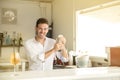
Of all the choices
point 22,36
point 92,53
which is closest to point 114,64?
point 92,53

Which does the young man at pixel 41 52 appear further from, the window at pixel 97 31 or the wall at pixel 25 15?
the wall at pixel 25 15

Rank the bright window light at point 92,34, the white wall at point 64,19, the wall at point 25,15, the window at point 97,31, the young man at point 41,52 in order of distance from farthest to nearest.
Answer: the wall at point 25,15 < the white wall at point 64,19 < the bright window light at point 92,34 < the window at point 97,31 < the young man at point 41,52

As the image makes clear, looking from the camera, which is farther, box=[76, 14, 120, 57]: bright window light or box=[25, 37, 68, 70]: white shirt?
box=[76, 14, 120, 57]: bright window light

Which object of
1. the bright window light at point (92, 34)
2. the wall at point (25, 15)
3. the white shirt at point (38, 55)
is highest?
the wall at point (25, 15)

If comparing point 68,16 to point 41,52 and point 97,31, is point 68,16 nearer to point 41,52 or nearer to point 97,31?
point 97,31

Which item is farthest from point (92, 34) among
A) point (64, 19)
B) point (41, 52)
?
point (41, 52)

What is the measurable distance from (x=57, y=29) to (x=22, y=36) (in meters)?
0.74

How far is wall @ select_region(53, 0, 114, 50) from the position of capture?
10.7 feet

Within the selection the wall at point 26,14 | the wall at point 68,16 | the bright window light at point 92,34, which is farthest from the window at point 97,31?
the wall at point 26,14

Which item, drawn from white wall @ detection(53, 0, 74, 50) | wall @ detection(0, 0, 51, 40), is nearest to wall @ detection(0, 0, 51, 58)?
wall @ detection(0, 0, 51, 40)

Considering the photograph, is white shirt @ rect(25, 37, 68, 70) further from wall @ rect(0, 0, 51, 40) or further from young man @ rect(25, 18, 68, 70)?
wall @ rect(0, 0, 51, 40)

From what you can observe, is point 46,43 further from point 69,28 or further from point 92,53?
point 69,28

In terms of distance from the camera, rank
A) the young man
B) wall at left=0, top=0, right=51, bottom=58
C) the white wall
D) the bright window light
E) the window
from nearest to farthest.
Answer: the young man, the window, the bright window light, the white wall, wall at left=0, top=0, right=51, bottom=58

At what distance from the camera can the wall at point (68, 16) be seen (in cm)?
326
